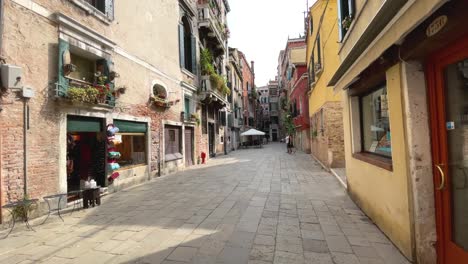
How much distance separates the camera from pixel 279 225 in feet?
15.4

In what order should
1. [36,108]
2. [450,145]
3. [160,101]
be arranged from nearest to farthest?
[450,145] → [36,108] → [160,101]

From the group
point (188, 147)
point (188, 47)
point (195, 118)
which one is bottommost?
point (188, 147)

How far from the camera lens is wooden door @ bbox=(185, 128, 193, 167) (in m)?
14.6

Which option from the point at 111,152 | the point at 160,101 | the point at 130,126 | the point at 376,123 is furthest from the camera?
the point at 160,101

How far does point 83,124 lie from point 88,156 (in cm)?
128

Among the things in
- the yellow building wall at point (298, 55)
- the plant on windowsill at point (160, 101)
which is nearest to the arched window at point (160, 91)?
the plant on windowsill at point (160, 101)

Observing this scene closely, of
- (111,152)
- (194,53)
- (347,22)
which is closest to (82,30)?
(111,152)

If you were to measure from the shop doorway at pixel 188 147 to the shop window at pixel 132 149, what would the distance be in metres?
4.33

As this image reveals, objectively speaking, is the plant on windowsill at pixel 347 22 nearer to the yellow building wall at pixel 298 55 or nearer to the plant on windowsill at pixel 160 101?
Answer: the plant on windowsill at pixel 160 101

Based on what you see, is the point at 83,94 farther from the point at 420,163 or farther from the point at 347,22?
the point at 420,163

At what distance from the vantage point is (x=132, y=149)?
9.73 metres

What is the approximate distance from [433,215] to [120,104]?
8.43m

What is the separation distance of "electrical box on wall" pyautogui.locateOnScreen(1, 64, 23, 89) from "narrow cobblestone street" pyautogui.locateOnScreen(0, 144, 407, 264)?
9.01 feet

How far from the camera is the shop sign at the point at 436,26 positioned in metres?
2.35
